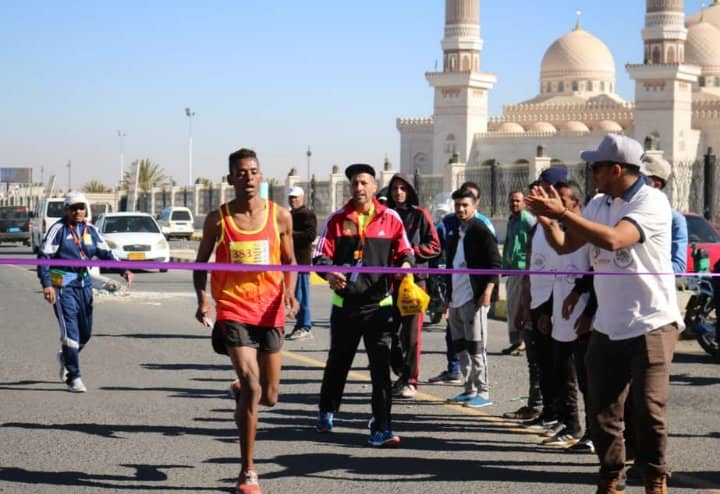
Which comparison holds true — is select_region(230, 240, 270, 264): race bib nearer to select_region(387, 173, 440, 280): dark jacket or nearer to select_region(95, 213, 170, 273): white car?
select_region(387, 173, 440, 280): dark jacket

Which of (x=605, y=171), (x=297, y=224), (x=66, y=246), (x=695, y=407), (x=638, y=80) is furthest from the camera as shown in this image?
(x=638, y=80)

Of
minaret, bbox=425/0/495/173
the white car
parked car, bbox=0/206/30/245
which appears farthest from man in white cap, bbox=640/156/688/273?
minaret, bbox=425/0/495/173

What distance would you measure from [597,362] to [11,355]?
25.2ft

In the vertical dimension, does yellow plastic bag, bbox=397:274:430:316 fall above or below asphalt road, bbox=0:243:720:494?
above

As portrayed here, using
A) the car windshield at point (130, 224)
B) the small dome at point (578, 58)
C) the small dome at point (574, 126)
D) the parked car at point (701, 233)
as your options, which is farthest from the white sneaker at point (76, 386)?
the small dome at point (578, 58)

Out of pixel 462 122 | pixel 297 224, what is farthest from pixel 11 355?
pixel 462 122

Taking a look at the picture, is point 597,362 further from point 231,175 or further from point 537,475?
point 231,175

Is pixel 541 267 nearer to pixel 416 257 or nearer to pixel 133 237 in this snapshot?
pixel 416 257

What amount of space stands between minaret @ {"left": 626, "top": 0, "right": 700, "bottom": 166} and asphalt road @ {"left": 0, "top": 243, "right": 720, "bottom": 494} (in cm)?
7504

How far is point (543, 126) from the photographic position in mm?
96062

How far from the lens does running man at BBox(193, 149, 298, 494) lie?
664cm

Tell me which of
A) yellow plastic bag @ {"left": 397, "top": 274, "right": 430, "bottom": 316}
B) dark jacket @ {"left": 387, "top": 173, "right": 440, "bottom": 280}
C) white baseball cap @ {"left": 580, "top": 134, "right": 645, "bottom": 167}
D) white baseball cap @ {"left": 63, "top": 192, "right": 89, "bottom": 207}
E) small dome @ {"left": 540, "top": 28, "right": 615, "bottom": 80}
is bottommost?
yellow plastic bag @ {"left": 397, "top": 274, "right": 430, "bottom": 316}

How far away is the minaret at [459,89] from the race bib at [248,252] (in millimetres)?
88353

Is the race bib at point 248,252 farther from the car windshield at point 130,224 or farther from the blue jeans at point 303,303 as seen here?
the car windshield at point 130,224
